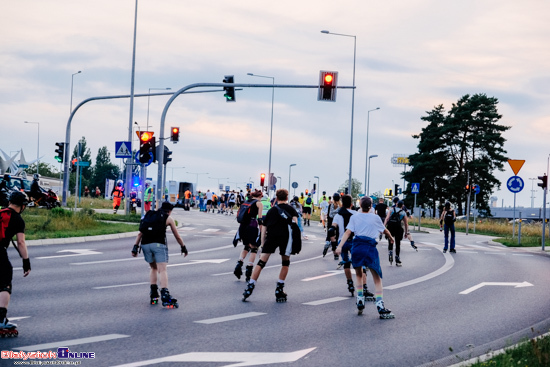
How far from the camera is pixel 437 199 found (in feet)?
277

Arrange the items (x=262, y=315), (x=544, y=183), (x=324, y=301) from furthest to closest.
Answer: (x=544, y=183) → (x=324, y=301) → (x=262, y=315)

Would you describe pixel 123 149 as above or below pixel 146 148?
above

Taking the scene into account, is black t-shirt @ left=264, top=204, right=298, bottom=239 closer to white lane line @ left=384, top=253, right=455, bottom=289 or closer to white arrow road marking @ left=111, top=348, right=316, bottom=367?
white lane line @ left=384, top=253, right=455, bottom=289

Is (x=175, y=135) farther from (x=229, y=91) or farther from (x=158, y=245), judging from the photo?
(x=158, y=245)

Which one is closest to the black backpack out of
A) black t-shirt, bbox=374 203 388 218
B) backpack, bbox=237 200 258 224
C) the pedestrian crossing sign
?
backpack, bbox=237 200 258 224

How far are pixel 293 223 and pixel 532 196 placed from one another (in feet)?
574

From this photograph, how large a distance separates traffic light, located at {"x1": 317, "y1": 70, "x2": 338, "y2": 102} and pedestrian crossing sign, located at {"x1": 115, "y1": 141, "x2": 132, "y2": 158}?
9.07 meters

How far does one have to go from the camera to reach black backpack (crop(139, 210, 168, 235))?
10.9 m

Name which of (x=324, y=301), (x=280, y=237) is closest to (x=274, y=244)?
(x=280, y=237)

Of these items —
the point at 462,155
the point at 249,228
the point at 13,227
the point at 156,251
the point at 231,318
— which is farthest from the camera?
the point at 462,155

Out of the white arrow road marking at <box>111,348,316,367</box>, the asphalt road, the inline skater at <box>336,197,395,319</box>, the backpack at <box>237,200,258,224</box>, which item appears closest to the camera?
the white arrow road marking at <box>111,348,316,367</box>

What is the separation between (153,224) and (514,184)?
23.3m

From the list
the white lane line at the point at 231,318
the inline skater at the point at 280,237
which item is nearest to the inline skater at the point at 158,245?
the white lane line at the point at 231,318

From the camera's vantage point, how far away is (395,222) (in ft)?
63.7
